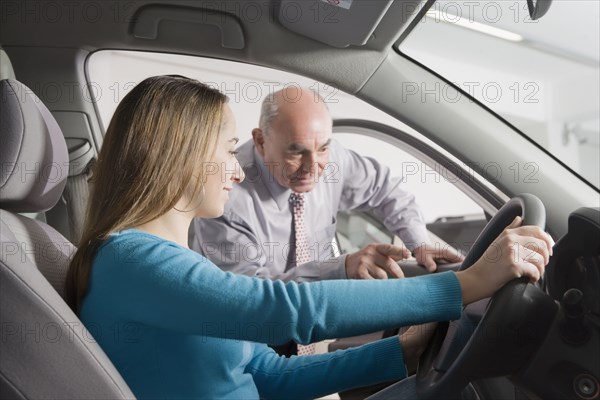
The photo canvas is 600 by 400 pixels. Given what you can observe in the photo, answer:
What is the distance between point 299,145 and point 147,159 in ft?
3.44

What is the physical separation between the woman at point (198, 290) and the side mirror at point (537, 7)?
52 cm

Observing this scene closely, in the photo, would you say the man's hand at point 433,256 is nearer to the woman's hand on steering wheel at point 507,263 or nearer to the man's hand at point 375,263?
the man's hand at point 375,263

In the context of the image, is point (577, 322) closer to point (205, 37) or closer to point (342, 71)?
point (342, 71)

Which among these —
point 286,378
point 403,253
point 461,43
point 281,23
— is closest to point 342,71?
point 281,23

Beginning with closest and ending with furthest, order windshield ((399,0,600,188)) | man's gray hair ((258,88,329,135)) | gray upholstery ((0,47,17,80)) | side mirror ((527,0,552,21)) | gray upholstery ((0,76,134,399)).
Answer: gray upholstery ((0,76,134,399))
side mirror ((527,0,552,21))
gray upholstery ((0,47,17,80))
man's gray hair ((258,88,329,135))
windshield ((399,0,600,188))

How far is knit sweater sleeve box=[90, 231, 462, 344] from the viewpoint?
815 millimetres

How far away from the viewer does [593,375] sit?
0.86 m

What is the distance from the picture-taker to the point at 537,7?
4.00ft

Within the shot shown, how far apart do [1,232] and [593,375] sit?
80 centimetres

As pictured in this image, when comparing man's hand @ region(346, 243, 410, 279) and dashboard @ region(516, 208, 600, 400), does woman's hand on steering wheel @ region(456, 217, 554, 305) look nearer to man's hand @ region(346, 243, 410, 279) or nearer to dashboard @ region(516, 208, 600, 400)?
dashboard @ region(516, 208, 600, 400)

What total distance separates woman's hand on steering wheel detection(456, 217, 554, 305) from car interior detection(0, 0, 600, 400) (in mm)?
22

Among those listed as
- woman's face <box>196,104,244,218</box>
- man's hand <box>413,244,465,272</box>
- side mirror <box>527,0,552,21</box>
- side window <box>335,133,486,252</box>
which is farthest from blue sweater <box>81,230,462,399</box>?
side window <box>335,133,486,252</box>

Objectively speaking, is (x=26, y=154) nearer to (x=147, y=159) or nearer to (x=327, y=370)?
(x=147, y=159)

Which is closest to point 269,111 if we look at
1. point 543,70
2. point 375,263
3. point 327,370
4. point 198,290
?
Result: point 375,263
